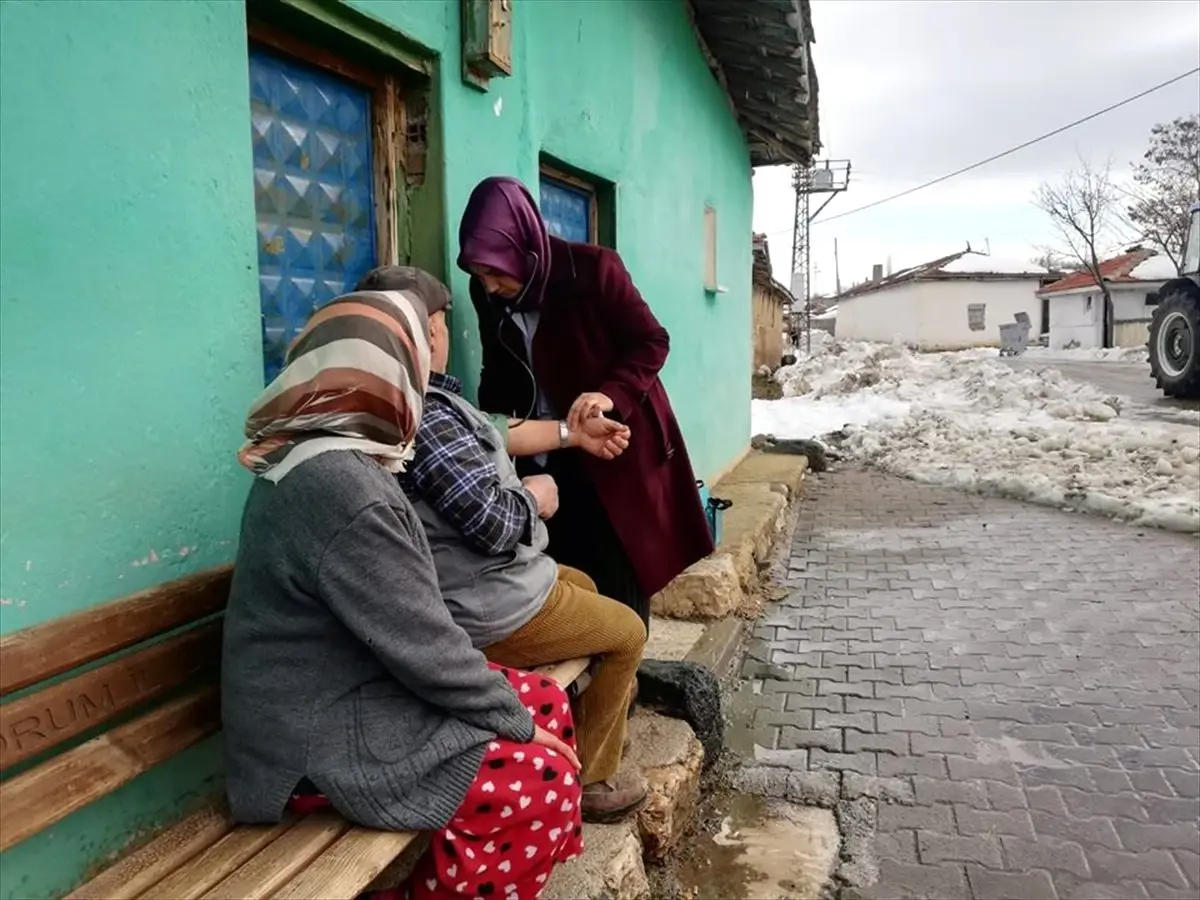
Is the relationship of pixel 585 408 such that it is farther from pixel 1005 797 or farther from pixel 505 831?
pixel 1005 797

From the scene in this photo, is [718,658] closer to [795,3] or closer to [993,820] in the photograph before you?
[993,820]

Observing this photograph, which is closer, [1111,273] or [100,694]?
[100,694]

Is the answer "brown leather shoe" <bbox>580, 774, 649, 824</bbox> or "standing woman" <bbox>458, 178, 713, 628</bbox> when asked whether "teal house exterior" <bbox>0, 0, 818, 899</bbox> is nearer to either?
"standing woman" <bbox>458, 178, 713, 628</bbox>

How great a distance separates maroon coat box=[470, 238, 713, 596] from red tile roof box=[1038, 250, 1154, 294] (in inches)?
1622

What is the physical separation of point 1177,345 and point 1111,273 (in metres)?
29.4

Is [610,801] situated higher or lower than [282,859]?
lower

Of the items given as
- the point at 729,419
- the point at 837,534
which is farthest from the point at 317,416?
the point at 729,419

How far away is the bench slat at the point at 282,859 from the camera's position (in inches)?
64.1

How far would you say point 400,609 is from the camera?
167cm

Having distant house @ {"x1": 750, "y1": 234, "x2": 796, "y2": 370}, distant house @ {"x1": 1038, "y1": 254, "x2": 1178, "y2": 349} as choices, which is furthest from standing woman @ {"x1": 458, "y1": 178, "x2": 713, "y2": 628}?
distant house @ {"x1": 1038, "y1": 254, "x2": 1178, "y2": 349}

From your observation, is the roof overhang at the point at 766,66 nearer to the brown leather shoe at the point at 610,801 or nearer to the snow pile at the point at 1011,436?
the snow pile at the point at 1011,436

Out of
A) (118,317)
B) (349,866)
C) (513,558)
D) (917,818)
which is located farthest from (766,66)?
(349,866)

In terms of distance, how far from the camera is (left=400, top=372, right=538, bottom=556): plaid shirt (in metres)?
2.07

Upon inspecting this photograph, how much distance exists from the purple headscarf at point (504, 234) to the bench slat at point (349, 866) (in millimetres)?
1577
